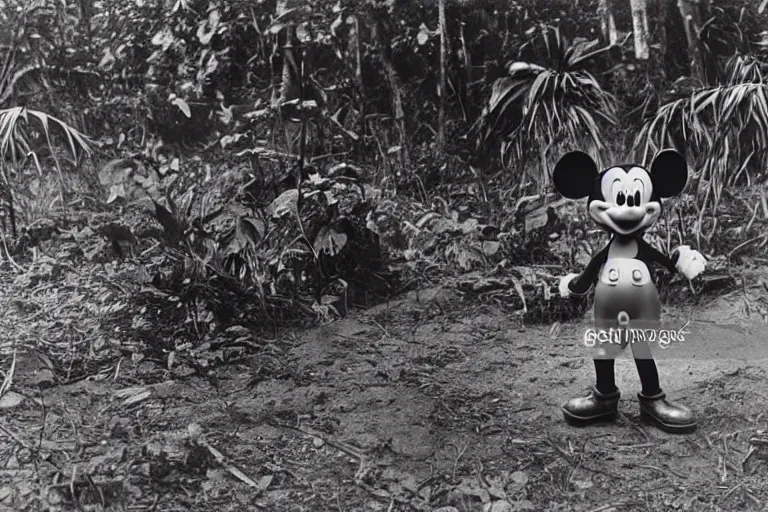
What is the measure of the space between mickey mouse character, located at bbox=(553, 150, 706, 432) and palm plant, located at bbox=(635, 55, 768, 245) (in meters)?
0.17

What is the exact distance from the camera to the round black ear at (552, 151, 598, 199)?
5.30ft

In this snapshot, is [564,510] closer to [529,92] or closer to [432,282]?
[432,282]

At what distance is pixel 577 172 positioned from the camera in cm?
162

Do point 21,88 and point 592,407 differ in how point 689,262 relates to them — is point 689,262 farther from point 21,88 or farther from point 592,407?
point 21,88

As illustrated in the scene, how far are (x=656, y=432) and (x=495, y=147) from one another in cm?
85

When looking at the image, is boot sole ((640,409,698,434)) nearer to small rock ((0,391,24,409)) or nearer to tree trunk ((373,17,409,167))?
tree trunk ((373,17,409,167))

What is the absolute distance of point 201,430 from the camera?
1577mm

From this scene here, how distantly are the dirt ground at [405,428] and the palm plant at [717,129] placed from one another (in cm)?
32

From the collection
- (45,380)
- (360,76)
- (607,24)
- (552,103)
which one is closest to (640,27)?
(607,24)

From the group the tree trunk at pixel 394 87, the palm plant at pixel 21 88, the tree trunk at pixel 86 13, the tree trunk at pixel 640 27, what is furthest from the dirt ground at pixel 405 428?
the tree trunk at pixel 86 13

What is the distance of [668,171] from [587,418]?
2.15 ft

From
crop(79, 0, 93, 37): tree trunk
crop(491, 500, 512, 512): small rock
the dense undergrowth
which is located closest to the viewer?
crop(491, 500, 512, 512): small rock

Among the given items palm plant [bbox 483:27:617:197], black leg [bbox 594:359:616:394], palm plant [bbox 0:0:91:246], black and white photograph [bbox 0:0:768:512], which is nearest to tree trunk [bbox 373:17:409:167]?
black and white photograph [bbox 0:0:768:512]

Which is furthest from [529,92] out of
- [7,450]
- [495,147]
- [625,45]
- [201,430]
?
[7,450]
